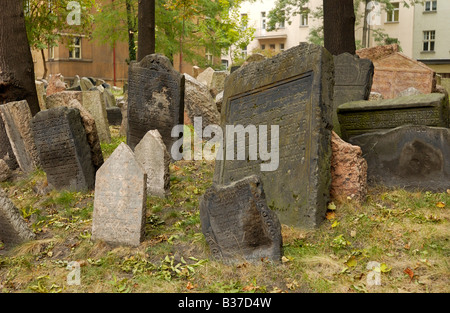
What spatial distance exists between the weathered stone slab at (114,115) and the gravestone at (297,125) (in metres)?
7.77

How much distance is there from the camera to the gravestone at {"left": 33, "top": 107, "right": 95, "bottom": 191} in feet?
24.4

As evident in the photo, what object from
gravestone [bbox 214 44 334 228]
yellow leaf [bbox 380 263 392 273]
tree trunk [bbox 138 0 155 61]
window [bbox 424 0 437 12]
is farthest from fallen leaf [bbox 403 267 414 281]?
window [bbox 424 0 437 12]

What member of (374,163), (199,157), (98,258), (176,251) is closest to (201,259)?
(176,251)

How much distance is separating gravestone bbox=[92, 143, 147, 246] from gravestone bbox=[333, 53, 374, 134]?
4.09m

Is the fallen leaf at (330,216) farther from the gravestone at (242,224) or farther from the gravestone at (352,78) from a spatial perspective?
the gravestone at (352,78)

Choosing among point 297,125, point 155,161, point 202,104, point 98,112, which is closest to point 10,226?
point 155,161

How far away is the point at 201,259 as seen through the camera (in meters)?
5.16

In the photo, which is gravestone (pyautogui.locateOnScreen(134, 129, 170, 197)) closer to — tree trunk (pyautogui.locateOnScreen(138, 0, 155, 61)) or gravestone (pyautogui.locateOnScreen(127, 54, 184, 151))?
gravestone (pyautogui.locateOnScreen(127, 54, 184, 151))

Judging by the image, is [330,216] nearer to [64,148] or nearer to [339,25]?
[64,148]

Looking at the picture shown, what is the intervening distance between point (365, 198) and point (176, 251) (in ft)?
8.07

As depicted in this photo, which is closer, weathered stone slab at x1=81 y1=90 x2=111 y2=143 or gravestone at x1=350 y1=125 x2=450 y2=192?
gravestone at x1=350 y1=125 x2=450 y2=192

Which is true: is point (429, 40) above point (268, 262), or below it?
above

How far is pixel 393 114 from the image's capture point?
22.5 feet

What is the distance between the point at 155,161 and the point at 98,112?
4.36 meters
